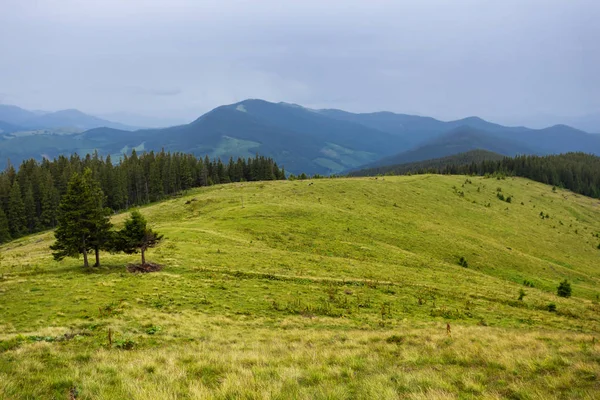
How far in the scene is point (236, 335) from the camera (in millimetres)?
17391

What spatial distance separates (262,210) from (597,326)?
46.0m

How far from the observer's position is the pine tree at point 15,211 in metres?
94.8

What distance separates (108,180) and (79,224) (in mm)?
93435

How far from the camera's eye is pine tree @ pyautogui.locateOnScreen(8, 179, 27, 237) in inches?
3730

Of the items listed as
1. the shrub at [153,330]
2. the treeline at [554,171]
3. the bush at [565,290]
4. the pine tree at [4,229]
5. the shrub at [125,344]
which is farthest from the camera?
the treeline at [554,171]

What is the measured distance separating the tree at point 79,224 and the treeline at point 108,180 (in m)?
65.2

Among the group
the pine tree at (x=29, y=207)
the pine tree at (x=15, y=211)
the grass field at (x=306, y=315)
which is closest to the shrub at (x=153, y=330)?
the grass field at (x=306, y=315)

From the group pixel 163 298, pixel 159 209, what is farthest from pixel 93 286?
pixel 159 209

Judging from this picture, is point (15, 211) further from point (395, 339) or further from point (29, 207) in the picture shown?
point (395, 339)

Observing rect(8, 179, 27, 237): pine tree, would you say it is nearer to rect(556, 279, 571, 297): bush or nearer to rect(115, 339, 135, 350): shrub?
rect(115, 339, 135, 350): shrub

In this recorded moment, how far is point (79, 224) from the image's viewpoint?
104 feet

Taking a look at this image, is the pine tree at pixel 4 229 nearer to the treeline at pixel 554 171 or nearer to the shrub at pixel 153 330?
the shrub at pixel 153 330

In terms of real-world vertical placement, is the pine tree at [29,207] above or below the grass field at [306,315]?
below

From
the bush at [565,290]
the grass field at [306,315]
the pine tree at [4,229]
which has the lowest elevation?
the pine tree at [4,229]
